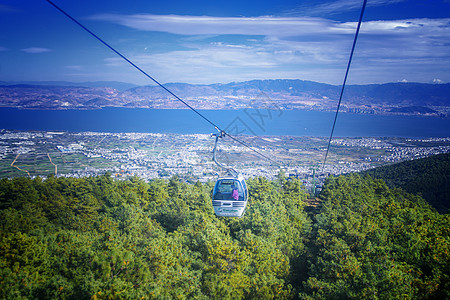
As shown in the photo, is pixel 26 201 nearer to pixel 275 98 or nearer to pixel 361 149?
pixel 361 149

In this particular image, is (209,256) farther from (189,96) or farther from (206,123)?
(189,96)

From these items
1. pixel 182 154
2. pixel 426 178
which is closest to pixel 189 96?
pixel 182 154

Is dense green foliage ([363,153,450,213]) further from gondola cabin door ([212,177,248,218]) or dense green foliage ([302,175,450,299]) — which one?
gondola cabin door ([212,177,248,218])

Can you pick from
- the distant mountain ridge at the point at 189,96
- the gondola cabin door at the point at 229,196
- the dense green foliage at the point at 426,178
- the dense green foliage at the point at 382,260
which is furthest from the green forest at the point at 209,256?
the distant mountain ridge at the point at 189,96

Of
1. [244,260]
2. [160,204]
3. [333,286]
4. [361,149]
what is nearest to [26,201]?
[160,204]

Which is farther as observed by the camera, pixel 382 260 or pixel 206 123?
pixel 206 123

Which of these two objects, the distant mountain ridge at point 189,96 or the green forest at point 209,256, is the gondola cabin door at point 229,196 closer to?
the green forest at point 209,256
